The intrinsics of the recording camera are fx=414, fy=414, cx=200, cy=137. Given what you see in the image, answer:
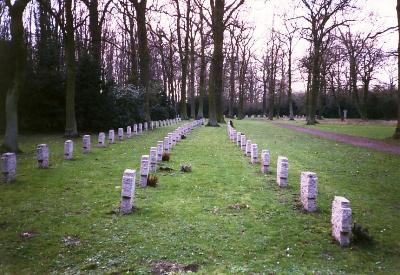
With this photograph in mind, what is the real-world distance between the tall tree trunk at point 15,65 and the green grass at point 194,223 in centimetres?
371

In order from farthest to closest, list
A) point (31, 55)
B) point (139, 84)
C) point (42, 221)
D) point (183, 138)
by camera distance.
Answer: point (139, 84) → point (31, 55) → point (183, 138) → point (42, 221)

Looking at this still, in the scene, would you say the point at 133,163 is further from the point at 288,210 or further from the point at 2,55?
the point at 2,55

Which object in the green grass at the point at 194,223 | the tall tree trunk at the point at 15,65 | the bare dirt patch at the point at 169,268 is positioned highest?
the tall tree trunk at the point at 15,65

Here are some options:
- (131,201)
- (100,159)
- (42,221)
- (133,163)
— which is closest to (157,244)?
(131,201)

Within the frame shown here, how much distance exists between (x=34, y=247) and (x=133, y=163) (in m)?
7.95

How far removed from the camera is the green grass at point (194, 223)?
5.91 metres

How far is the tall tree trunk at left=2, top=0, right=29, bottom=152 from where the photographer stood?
51.9ft

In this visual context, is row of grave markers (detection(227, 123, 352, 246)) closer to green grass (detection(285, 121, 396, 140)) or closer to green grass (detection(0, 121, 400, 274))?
green grass (detection(0, 121, 400, 274))

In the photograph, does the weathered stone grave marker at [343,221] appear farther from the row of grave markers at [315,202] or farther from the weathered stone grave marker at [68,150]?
the weathered stone grave marker at [68,150]

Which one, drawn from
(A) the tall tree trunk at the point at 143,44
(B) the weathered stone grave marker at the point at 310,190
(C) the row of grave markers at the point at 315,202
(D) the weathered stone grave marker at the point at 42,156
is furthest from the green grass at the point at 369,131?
(D) the weathered stone grave marker at the point at 42,156

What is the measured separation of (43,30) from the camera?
33750mm

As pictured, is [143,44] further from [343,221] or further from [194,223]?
[343,221]

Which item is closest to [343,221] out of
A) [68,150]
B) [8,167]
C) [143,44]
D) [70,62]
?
[8,167]

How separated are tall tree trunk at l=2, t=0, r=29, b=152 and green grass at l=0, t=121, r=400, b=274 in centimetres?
371
